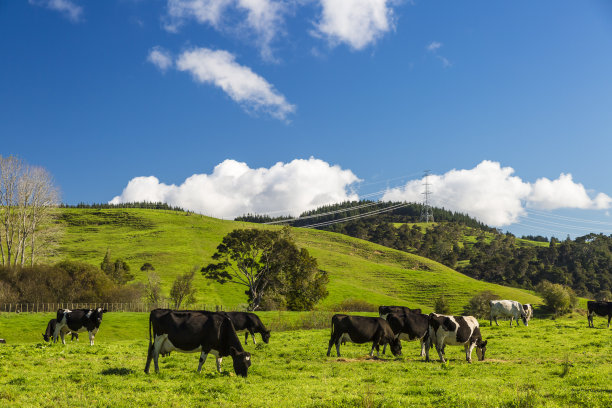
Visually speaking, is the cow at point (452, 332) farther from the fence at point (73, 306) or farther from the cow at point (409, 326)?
the fence at point (73, 306)

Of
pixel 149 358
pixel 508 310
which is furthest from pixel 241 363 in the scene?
pixel 508 310

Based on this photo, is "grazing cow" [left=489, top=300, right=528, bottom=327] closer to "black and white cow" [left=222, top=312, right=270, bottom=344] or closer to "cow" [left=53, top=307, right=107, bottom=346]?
"black and white cow" [left=222, top=312, right=270, bottom=344]

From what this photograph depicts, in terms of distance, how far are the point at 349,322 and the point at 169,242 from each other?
4647 inches

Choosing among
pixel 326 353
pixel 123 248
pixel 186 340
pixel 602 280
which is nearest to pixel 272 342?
pixel 326 353

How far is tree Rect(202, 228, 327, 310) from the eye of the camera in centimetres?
7094

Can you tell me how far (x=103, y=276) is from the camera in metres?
69.4

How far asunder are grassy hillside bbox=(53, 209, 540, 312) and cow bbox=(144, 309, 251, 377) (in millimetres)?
72542

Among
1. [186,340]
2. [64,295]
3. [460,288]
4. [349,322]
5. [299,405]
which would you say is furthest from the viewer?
[460,288]

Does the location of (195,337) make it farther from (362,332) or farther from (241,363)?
(362,332)

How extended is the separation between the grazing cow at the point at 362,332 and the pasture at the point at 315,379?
781mm

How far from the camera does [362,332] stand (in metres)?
22.7

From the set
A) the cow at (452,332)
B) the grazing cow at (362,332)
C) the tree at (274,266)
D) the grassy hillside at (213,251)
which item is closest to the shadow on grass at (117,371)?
the grazing cow at (362,332)

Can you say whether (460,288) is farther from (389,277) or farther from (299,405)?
(299,405)

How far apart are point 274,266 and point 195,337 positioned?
57554 millimetres
